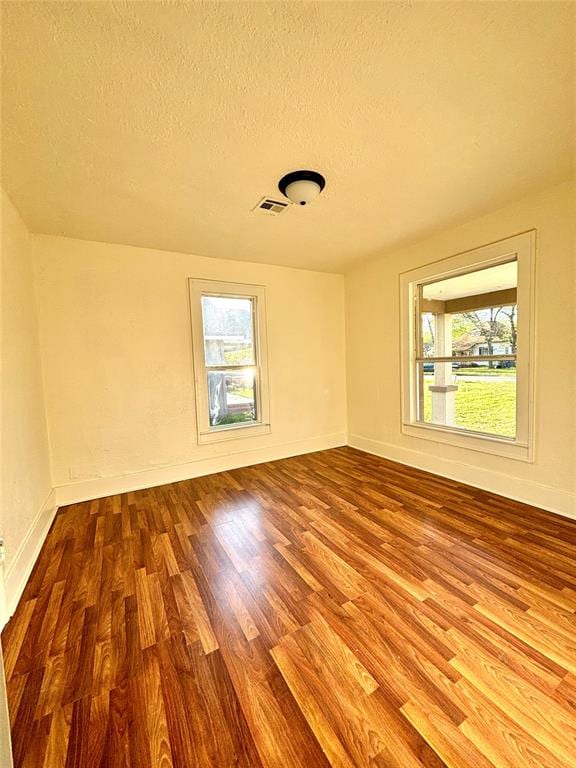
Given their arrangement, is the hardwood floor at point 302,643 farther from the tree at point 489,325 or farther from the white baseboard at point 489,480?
the tree at point 489,325

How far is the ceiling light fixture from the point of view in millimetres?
1995

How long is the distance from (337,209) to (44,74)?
1.91 m

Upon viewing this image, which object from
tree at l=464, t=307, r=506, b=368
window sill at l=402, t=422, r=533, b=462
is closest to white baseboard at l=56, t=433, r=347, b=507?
window sill at l=402, t=422, r=533, b=462

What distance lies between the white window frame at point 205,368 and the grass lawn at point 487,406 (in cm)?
228

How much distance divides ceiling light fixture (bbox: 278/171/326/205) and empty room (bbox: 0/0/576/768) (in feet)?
0.05

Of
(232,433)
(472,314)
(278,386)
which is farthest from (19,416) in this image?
(472,314)

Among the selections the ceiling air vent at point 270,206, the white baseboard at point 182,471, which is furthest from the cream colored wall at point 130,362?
the ceiling air vent at point 270,206

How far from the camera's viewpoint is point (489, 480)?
284 centimetres

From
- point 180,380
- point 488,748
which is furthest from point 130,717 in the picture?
point 180,380

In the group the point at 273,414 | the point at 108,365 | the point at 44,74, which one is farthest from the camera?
the point at 273,414

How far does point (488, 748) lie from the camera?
952 millimetres

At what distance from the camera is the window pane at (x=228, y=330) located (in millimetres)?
3606

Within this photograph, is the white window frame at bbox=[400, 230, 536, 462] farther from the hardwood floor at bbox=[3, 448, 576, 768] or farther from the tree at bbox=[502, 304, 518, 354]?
the hardwood floor at bbox=[3, 448, 576, 768]

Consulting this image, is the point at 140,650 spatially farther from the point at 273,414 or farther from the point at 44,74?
the point at 273,414
